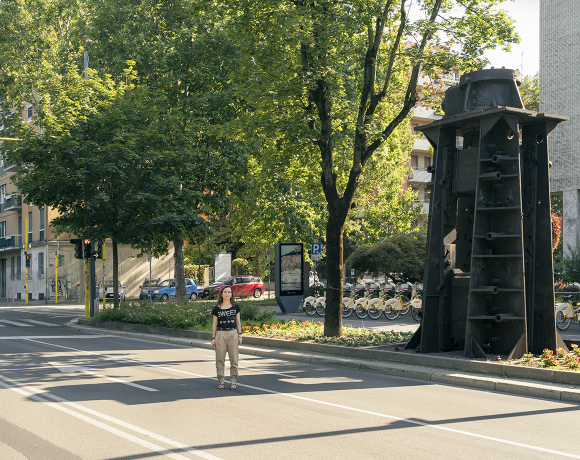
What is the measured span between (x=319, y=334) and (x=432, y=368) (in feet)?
16.1

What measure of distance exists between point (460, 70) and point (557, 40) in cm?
1880

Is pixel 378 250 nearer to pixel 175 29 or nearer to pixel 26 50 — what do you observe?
pixel 175 29

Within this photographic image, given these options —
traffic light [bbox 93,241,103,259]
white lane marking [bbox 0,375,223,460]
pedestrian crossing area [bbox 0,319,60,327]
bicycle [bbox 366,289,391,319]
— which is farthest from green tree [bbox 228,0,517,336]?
pedestrian crossing area [bbox 0,319,60,327]

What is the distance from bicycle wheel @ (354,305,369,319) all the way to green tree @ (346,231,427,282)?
5.65 m

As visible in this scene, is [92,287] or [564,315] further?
[92,287]

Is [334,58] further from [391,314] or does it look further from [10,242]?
[10,242]

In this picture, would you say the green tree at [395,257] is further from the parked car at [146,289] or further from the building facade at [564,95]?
the parked car at [146,289]

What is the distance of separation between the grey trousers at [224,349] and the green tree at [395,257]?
72.1 ft

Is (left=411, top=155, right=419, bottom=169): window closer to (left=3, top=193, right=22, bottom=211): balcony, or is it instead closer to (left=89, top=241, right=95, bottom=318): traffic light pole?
(left=3, top=193, right=22, bottom=211): balcony

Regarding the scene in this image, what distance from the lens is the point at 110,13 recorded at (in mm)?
29969

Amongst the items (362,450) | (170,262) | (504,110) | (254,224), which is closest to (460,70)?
(504,110)

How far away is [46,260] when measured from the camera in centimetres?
4934

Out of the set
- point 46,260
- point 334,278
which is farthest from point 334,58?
point 46,260

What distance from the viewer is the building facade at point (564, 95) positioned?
1190 inches
